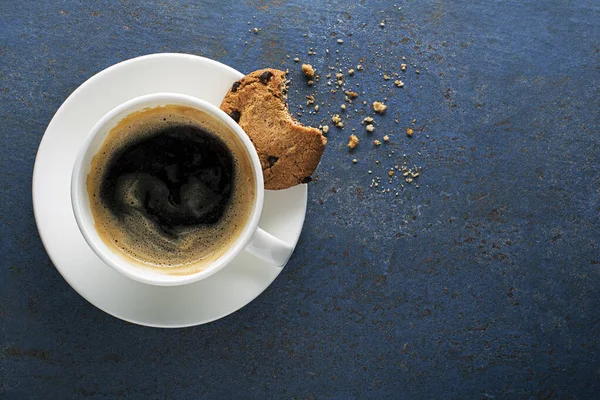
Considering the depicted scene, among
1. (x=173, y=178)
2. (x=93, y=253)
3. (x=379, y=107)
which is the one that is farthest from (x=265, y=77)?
(x=93, y=253)

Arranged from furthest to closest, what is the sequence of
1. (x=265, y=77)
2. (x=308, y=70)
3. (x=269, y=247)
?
(x=308, y=70)
(x=265, y=77)
(x=269, y=247)

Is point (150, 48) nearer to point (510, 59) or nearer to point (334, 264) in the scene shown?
point (334, 264)

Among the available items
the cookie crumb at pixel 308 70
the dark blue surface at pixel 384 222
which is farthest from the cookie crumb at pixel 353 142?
the cookie crumb at pixel 308 70

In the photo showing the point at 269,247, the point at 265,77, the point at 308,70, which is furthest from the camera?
the point at 308,70

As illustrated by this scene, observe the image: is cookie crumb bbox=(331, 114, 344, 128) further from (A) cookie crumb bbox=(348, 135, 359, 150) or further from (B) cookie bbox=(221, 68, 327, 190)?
(B) cookie bbox=(221, 68, 327, 190)

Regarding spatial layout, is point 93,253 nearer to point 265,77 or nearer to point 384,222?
point 265,77

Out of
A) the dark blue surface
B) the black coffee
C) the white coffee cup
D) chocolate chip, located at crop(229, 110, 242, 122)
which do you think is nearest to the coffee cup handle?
the white coffee cup
